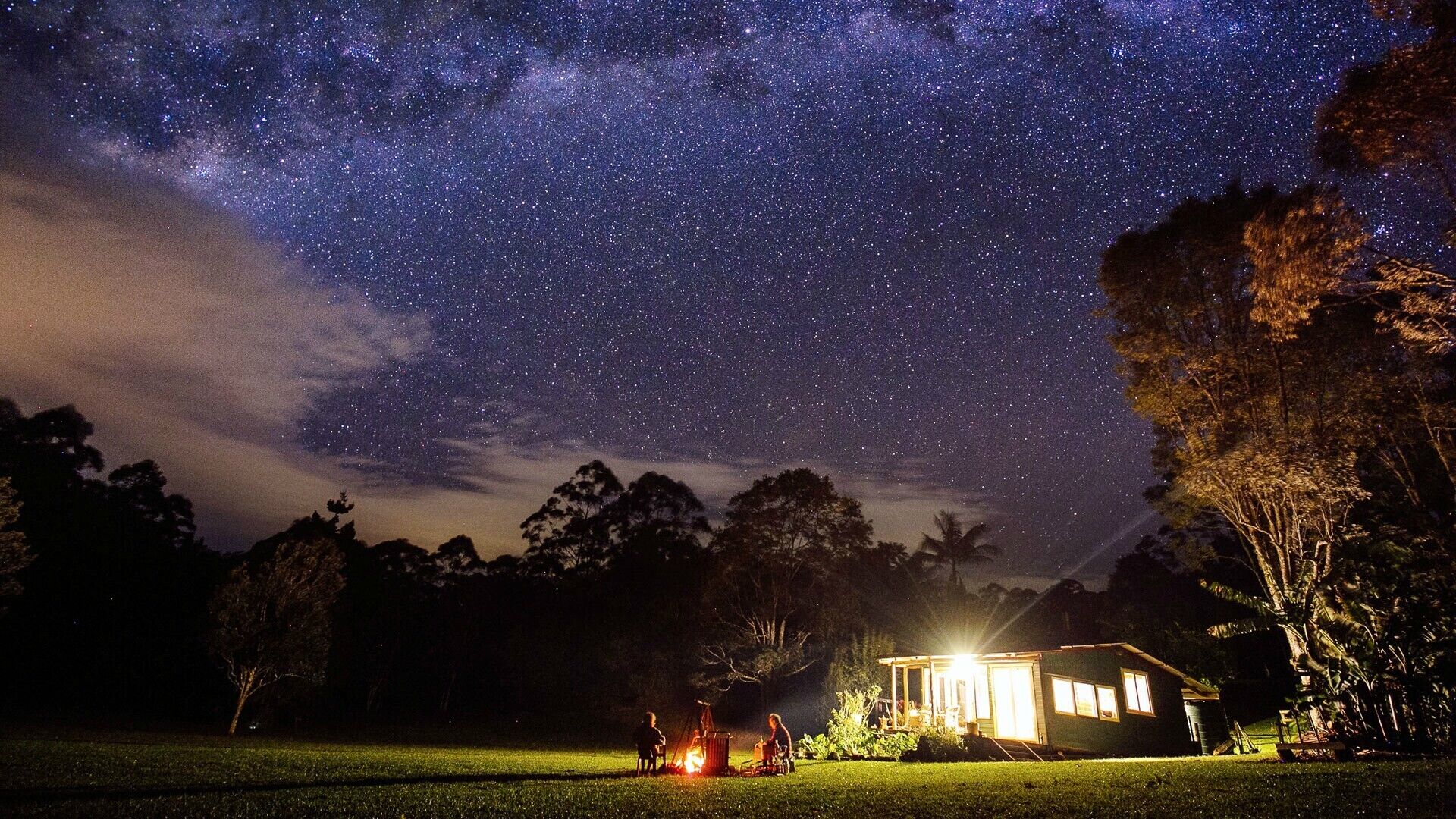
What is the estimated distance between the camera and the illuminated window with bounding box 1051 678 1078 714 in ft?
76.2

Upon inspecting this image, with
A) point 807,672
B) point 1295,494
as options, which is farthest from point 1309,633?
point 807,672

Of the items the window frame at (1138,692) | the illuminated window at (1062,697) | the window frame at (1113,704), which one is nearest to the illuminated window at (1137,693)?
the window frame at (1138,692)

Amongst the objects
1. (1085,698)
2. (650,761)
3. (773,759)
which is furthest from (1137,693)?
(650,761)

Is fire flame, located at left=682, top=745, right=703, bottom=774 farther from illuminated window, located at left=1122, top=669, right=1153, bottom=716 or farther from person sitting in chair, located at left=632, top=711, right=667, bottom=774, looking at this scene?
illuminated window, located at left=1122, top=669, right=1153, bottom=716

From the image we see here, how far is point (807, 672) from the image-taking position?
3953 centimetres

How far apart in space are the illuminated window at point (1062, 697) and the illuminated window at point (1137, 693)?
5.11ft

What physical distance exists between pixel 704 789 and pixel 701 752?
3.62 meters

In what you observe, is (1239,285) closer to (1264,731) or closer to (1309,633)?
(1309,633)

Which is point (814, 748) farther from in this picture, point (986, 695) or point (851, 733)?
point (986, 695)

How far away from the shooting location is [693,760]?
13.9 meters

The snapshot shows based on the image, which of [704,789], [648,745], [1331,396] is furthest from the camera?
[1331,396]

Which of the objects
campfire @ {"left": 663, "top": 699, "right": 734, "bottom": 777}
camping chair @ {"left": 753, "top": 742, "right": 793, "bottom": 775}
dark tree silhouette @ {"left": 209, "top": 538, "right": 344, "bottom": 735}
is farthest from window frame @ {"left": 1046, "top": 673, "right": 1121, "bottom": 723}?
dark tree silhouette @ {"left": 209, "top": 538, "right": 344, "bottom": 735}

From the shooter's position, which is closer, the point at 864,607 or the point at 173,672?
the point at 173,672

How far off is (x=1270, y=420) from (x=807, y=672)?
27010 mm
